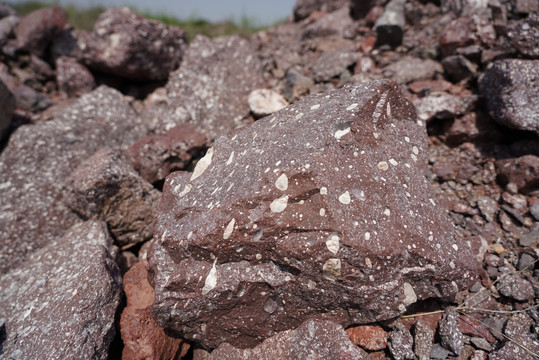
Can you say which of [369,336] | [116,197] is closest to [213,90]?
[116,197]

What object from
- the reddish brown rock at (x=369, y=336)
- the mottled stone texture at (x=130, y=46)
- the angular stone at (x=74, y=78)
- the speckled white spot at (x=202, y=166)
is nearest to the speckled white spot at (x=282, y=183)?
the speckled white spot at (x=202, y=166)

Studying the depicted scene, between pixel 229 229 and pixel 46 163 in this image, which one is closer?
pixel 229 229

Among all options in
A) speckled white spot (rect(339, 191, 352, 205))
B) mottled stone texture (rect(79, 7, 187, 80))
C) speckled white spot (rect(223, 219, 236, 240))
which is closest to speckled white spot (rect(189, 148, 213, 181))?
speckled white spot (rect(223, 219, 236, 240))

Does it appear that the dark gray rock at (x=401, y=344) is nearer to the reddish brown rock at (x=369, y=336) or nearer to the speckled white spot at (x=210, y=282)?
the reddish brown rock at (x=369, y=336)

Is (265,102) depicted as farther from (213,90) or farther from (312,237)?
(312,237)

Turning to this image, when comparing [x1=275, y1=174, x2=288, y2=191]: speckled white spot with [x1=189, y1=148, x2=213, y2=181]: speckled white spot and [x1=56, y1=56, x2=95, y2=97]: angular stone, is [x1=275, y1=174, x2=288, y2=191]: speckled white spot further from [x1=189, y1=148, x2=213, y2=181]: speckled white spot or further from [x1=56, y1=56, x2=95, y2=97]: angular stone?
[x1=56, y1=56, x2=95, y2=97]: angular stone

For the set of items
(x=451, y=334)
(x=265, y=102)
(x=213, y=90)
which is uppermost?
(x=213, y=90)
